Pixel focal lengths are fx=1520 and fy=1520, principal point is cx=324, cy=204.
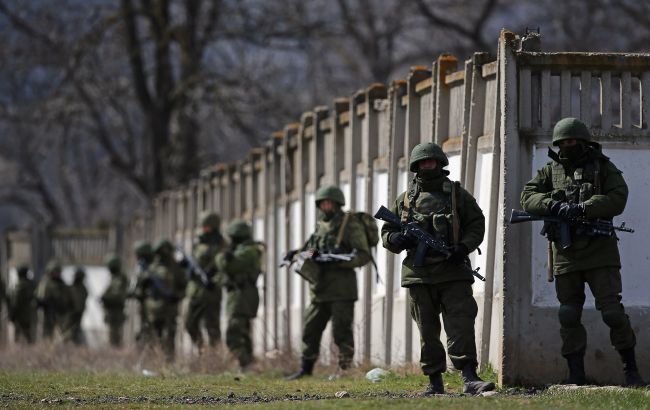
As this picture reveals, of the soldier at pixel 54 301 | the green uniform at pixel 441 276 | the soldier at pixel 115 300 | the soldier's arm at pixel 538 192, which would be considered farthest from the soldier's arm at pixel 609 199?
the soldier at pixel 54 301

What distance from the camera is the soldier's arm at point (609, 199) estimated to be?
1148cm

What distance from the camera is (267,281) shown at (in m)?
22.2

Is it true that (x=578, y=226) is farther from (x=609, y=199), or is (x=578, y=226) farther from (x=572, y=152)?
(x=572, y=152)

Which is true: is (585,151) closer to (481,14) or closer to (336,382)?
(336,382)

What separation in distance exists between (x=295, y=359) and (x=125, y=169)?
21780 mm

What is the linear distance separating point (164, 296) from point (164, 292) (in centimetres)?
13

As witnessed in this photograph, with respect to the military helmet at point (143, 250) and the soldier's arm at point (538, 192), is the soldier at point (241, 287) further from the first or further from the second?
the soldier's arm at point (538, 192)

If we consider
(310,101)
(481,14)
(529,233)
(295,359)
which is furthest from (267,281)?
(310,101)

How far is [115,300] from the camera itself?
3039 cm

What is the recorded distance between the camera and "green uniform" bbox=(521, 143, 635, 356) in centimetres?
1161

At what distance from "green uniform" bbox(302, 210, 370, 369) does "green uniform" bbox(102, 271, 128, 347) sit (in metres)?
15.3

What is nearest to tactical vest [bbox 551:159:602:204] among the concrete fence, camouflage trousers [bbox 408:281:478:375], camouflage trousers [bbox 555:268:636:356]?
camouflage trousers [bbox 555:268:636:356]

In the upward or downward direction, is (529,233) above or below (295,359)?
above

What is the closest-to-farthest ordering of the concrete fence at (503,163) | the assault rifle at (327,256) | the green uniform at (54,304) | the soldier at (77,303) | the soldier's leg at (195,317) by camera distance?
1. the concrete fence at (503,163)
2. the assault rifle at (327,256)
3. the soldier's leg at (195,317)
4. the green uniform at (54,304)
5. the soldier at (77,303)
